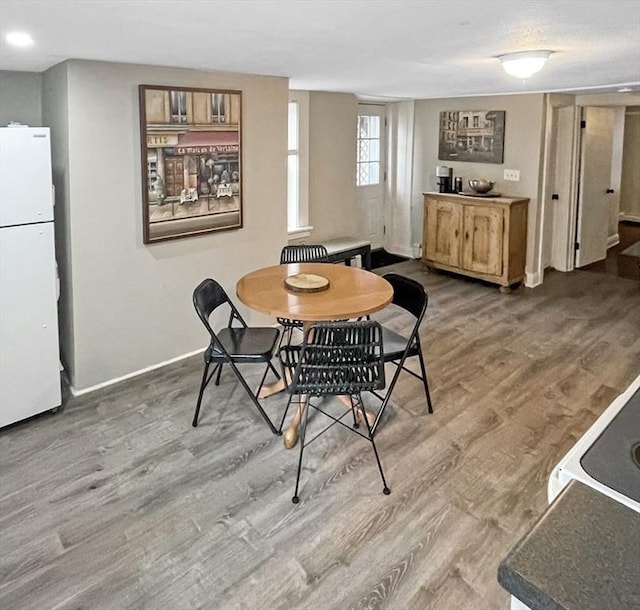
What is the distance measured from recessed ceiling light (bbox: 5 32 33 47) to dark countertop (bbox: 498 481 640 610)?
2.78 m

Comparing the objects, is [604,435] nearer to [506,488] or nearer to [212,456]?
[506,488]

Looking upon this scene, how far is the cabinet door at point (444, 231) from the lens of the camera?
6453 millimetres

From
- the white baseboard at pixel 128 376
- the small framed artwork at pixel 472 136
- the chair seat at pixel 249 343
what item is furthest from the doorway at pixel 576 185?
the white baseboard at pixel 128 376

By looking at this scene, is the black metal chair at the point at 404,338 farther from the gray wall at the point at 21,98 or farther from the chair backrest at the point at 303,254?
the gray wall at the point at 21,98

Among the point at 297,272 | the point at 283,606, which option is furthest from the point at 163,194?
the point at 283,606

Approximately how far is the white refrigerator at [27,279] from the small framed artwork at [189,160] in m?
0.71

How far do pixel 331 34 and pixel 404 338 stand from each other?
1.75 meters

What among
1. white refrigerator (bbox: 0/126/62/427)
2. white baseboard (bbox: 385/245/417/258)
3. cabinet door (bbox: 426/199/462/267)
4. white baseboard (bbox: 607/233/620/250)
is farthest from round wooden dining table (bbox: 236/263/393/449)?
white baseboard (bbox: 607/233/620/250)

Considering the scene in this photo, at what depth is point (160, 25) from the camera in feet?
7.72

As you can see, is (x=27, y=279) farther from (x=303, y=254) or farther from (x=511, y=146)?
(x=511, y=146)

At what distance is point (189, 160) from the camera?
3.92 metres

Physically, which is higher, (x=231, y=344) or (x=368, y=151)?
(x=368, y=151)

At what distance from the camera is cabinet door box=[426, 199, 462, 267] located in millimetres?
6453

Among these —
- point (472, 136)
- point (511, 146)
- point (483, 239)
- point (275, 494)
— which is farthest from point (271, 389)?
point (472, 136)
